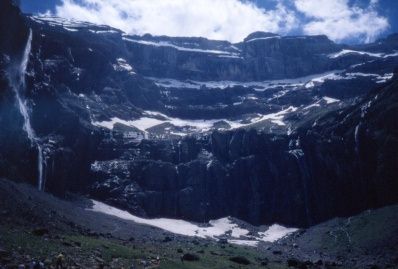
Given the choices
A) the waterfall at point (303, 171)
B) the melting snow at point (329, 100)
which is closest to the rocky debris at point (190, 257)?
the waterfall at point (303, 171)

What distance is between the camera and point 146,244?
224 feet

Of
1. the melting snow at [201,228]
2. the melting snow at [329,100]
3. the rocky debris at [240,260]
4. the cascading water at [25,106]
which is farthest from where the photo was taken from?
the melting snow at [329,100]

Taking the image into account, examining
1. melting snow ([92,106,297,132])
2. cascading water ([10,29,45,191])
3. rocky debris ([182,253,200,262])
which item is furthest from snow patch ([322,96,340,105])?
rocky debris ([182,253,200,262])

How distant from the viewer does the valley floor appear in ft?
133

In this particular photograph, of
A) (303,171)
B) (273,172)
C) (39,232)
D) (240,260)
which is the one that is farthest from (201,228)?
(39,232)

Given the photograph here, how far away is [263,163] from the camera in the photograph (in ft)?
452

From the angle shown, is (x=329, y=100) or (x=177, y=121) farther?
(x=177, y=121)

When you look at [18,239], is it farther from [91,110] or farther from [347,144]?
[91,110]

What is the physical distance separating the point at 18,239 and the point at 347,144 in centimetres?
9627

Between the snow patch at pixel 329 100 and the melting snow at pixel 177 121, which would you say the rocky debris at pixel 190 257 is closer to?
the melting snow at pixel 177 121

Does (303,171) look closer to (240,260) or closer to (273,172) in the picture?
(273,172)

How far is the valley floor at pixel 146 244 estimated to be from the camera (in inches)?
1596

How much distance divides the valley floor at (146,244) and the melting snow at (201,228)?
233 inches

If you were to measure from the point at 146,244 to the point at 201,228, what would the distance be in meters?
50.7
